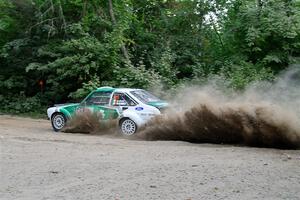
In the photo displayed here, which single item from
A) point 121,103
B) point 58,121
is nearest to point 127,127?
point 121,103

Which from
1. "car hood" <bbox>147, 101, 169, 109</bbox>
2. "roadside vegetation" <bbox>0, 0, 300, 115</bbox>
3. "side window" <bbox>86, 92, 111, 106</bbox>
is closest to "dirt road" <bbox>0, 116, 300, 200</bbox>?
"car hood" <bbox>147, 101, 169, 109</bbox>

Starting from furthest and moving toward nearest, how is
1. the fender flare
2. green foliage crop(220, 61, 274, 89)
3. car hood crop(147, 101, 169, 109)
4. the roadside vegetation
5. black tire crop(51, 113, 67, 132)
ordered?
the roadside vegetation
green foliage crop(220, 61, 274, 89)
black tire crop(51, 113, 67, 132)
car hood crop(147, 101, 169, 109)
the fender flare

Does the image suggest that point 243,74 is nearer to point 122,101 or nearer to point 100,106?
point 122,101

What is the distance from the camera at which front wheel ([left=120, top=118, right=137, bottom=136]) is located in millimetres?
14562

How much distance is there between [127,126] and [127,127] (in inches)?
1.3

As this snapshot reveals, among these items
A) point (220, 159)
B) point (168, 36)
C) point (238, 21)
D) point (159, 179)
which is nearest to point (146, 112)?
point (220, 159)

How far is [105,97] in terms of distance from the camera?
50.8 ft

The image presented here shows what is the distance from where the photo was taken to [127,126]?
579 inches

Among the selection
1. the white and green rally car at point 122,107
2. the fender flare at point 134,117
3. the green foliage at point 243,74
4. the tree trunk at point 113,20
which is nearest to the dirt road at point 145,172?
the fender flare at point 134,117

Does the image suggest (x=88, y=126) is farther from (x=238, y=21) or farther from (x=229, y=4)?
(x=229, y=4)

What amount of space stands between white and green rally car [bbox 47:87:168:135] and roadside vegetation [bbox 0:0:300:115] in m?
5.26

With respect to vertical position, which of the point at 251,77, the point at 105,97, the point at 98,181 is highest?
the point at 251,77

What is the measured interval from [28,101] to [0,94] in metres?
2.61

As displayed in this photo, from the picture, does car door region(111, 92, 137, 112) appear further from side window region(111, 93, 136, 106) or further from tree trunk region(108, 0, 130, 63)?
tree trunk region(108, 0, 130, 63)
